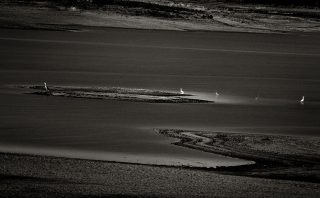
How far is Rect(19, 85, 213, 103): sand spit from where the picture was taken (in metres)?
19.9

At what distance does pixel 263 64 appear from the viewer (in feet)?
114

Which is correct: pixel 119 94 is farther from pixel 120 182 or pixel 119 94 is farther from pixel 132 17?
pixel 132 17

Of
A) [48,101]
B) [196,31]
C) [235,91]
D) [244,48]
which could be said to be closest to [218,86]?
[235,91]

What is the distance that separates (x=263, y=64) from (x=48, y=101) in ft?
57.2

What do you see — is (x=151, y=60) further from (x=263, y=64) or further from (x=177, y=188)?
(x=177, y=188)

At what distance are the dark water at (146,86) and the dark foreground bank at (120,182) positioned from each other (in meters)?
1.03

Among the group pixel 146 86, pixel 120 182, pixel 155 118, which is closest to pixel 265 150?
pixel 120 182

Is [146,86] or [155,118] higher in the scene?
[155,118]

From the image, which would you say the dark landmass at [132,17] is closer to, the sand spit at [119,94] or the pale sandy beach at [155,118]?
the pale sandy beach at [155,118]

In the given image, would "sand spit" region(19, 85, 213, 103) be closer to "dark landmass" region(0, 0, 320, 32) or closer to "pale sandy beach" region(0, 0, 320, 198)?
"pale sandy beach" region(0, 0, 320, 198)

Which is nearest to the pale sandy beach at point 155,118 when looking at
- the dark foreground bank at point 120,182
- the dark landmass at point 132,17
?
the dark foreground bank at point 120,182

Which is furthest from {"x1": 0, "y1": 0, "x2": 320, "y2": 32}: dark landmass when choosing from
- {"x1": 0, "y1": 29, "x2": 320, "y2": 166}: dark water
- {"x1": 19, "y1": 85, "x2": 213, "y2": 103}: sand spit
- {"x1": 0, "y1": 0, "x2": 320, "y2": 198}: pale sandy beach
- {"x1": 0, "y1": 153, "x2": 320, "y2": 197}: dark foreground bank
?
{"x1": 0, "y1": 153, "x2": 320, "y2": 197}: dark foreground bank

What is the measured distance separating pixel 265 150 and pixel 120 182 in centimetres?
338

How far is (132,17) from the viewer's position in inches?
2254
